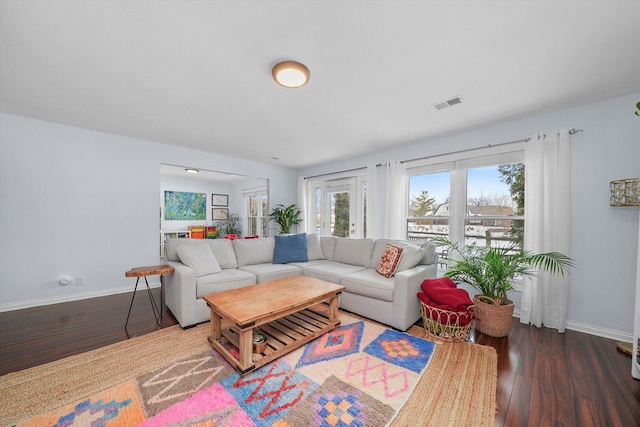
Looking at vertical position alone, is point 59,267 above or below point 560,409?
above

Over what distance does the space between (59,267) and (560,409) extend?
529 cm

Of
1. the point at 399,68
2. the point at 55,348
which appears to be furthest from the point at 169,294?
the point at 399,68

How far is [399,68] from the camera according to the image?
188cm

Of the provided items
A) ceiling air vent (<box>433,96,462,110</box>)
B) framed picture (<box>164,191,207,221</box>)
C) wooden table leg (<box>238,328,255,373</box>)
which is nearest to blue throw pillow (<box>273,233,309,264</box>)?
wooden table leg (<box>238,328,255,373</box>)

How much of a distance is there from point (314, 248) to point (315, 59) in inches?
109

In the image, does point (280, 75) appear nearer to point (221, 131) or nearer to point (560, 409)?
point (221, 131)

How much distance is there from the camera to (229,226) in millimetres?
7965

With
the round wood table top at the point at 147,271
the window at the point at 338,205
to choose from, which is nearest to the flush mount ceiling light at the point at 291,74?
the round wood table top at the point at 147,271

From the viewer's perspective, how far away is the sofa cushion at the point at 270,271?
116 inches

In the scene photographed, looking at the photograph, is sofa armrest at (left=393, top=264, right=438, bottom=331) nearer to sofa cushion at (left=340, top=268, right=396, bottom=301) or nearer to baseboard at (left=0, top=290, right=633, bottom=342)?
sofa cushion at (left=340, top=268, right=396, bottom=301)

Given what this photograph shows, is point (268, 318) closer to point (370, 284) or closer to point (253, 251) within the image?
point (370, 284)

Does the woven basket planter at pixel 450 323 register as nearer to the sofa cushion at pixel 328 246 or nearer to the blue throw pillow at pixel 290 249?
the sofa cushion at pixel 328 246

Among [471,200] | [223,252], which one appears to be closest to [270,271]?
[223,252]

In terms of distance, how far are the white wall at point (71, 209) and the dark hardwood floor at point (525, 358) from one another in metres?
0.47
